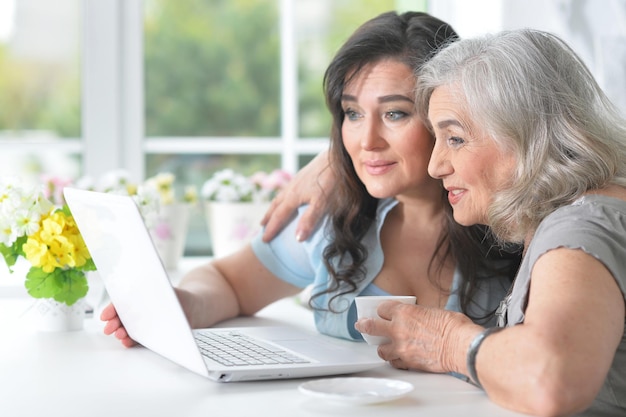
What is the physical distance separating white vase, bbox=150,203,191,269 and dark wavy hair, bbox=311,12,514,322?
978 mm

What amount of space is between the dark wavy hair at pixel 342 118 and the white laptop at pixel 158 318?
253 millimetres

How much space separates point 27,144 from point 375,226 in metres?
1.76

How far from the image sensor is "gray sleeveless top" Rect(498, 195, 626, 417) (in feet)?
3.61

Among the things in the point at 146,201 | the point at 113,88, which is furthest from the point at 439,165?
the point at 113,88

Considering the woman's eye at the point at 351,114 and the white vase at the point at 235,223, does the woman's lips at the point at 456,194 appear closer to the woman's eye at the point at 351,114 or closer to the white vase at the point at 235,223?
the woman's eye at the point at 351,114

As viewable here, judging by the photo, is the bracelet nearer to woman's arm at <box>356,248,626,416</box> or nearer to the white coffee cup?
woman's arm at <box>356,248,626,416</box>

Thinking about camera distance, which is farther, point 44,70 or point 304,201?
point 44,70

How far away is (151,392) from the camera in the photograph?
120 cm

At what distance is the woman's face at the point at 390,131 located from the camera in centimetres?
168

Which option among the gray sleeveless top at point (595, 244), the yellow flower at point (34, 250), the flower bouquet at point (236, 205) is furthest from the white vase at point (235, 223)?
the gray sleeveless top at point (595, 244)

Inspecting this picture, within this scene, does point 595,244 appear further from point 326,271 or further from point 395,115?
point 326,271

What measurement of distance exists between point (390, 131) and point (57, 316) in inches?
28.7

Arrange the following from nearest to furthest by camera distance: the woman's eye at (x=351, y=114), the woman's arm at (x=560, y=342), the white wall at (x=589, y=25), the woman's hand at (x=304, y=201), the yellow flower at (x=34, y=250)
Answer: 1. the woman's arm at (x=560, y=342)
2. the yellow flower at (x=34, y=250)
3. the woman's eye at (x=351, y=114)
4. the woman's hand at (x=304, y=201)
5. the white wall at (x=589, y=25)

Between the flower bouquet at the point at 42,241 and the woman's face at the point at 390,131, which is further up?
the woman's face at the point at 390,131
